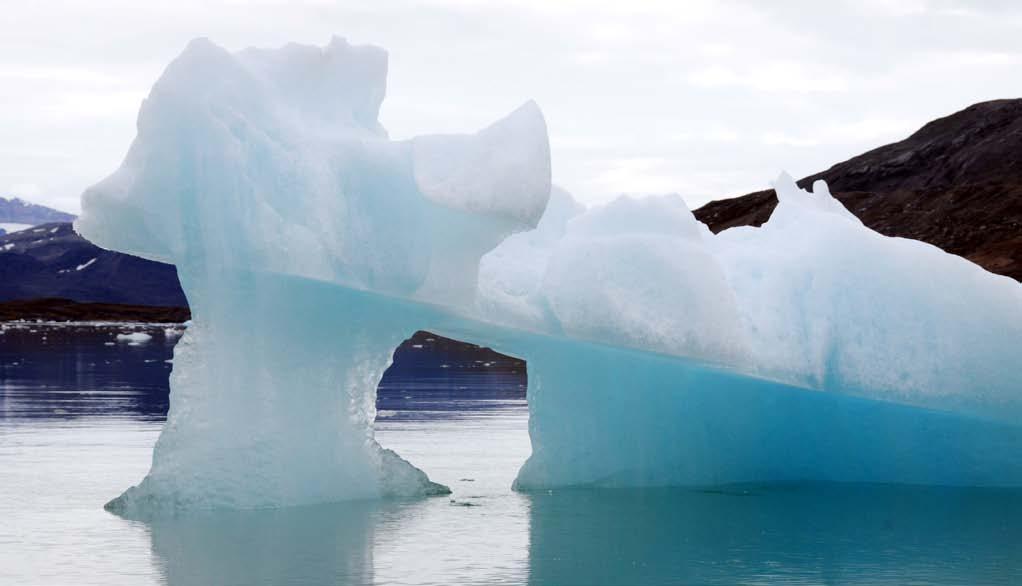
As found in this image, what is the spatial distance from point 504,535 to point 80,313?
147m

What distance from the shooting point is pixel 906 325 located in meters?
17.2

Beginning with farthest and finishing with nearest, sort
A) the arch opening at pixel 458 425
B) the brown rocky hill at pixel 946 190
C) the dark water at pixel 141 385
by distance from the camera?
the brown rocky hill at pixel 946 190
the dark water at pixel 141 385
the arch opening at pixel 458 425

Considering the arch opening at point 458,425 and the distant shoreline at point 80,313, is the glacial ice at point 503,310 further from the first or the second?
the distant shoreline at point 80,313

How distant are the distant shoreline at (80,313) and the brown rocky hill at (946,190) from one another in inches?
2258

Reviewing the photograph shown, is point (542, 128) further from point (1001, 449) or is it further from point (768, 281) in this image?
point (1001, 449)

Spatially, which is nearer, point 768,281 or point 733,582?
point 733,582

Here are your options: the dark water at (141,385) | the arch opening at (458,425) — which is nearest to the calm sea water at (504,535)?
the arch opening at (458,425)

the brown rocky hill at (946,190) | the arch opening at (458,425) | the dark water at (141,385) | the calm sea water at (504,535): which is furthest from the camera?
the brown rocky hill at (946,190)

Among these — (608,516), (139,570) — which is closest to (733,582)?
(608,516)

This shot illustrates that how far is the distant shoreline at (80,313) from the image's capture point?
147125mm

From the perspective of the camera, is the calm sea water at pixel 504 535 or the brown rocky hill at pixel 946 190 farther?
the brown rocky hill at pixel 946 190

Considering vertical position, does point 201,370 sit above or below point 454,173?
below

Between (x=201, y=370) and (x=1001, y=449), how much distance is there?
363 inches

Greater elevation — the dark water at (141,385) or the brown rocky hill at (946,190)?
the brown rocky hill at (946,190)
